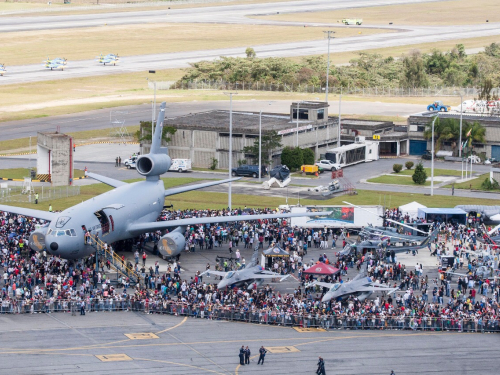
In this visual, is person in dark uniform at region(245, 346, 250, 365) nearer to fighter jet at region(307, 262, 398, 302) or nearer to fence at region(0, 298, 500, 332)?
fence at region(0, 298, 500, 332)

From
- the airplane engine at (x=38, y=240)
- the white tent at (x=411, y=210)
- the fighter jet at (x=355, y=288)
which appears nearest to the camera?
the fighter jet at (x=355, y=288)

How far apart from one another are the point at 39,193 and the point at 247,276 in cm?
4231

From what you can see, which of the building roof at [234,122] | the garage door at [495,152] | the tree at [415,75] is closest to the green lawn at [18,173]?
the building roof at [234,122]

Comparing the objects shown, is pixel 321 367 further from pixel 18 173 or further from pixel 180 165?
pixel 180 165

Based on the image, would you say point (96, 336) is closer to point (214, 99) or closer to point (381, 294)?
point (381, 294)

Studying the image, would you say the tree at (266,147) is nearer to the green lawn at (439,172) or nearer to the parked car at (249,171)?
the parked car at (249,171)

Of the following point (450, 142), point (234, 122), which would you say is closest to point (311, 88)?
point (450, 142)

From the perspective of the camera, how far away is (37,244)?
6481cm

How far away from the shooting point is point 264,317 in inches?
2249

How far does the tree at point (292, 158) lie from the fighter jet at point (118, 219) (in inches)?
1476

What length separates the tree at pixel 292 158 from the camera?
381ft

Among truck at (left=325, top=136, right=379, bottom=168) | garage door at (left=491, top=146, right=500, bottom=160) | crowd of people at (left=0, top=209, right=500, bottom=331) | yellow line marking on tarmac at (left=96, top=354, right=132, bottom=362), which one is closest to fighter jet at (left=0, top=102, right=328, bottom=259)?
crowd of people at (left=0, top=209, right=500, bottom=331)

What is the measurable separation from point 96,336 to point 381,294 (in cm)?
2044

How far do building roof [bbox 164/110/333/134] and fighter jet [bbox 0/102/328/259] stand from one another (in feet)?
120
